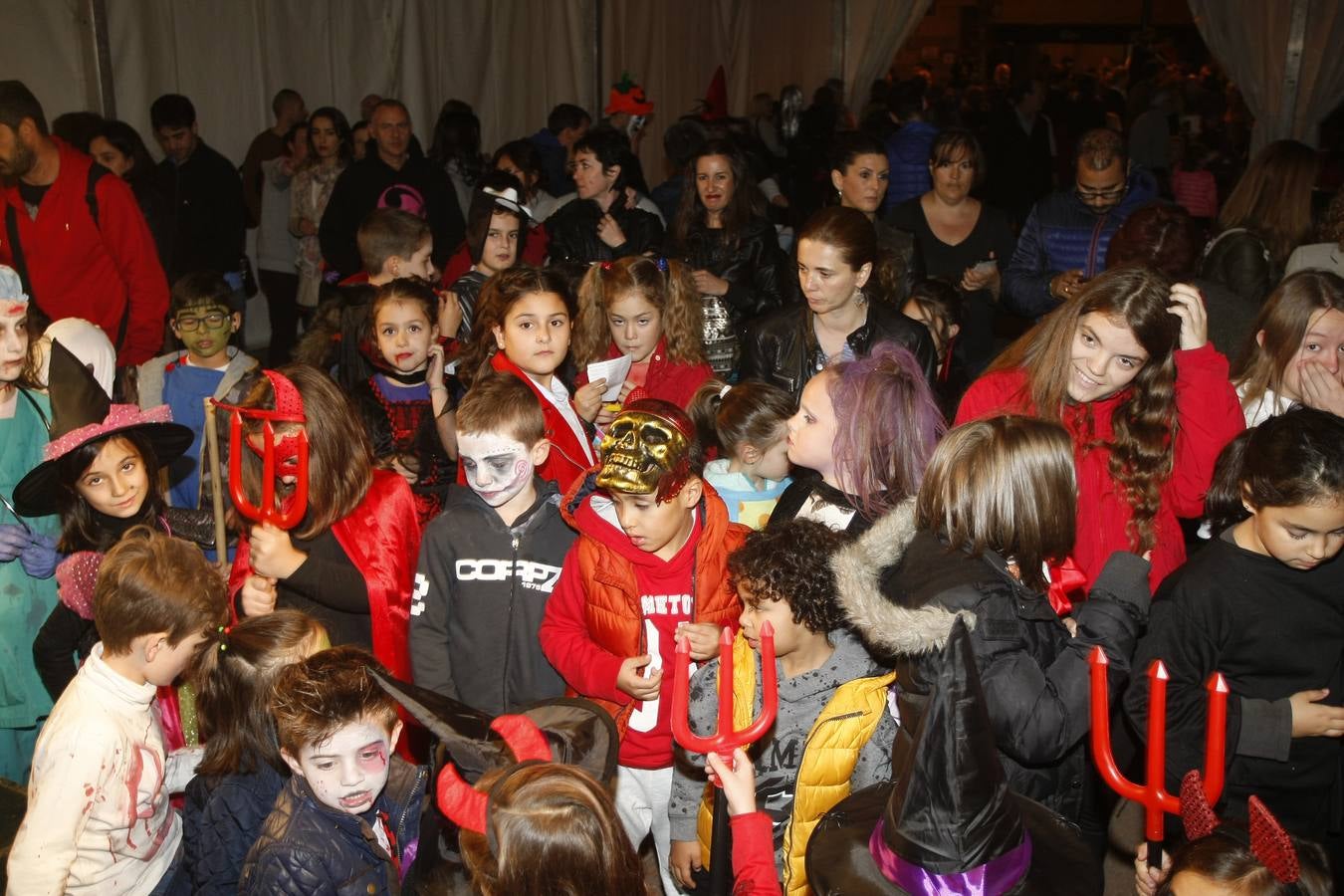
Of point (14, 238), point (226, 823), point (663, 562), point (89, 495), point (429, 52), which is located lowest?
point (226, 823)

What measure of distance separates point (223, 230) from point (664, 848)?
17.8 feet

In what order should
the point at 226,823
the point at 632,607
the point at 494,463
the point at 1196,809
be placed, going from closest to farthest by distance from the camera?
the point at 1196,809
the point at 226,823
the point at 632,607
the point at 494,463

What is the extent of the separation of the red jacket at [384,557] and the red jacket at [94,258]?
2445 mm

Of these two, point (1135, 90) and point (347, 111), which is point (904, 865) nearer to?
point (347, 111)

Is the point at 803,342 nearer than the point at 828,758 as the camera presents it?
No

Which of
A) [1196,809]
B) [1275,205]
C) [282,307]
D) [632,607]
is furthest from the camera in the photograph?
[282,307]

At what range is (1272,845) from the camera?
167 cm

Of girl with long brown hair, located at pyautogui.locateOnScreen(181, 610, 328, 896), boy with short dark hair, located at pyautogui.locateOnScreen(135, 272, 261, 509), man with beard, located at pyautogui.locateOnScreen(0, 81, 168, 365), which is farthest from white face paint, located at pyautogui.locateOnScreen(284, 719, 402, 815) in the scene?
man with beard, located at pyautogui.locateOnScreen(0, 81, 168, 365)

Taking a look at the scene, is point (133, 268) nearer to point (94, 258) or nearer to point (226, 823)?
point (94, 258)

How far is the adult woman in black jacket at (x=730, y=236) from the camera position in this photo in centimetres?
541

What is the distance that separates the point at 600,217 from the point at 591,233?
96 mm

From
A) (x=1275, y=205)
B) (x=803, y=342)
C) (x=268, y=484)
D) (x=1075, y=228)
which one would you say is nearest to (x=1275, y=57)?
(x=1275, y=205)

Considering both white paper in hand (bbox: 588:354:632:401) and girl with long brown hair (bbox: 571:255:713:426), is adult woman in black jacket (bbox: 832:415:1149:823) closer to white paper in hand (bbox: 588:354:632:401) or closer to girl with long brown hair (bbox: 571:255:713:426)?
white paper in hand (bbox: 588:354:632:401)

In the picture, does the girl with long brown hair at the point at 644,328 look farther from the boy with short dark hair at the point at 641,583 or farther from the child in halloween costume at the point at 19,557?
the child in halloween costume at the point at 19,557
